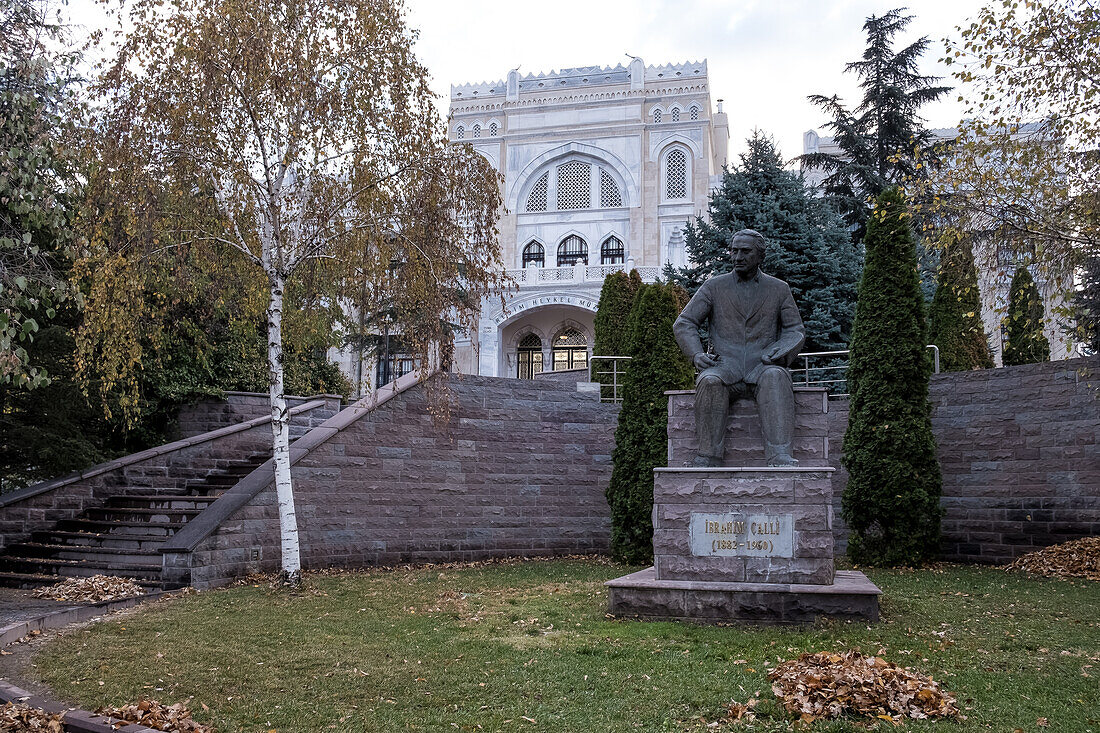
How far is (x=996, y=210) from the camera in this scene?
10.1m

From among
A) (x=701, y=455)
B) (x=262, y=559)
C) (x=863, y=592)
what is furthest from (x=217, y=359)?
(x=863, y=592)

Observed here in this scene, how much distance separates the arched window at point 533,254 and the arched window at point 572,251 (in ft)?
2.63

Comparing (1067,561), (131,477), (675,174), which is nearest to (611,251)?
(675,174)

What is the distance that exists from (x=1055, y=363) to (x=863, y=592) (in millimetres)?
7253

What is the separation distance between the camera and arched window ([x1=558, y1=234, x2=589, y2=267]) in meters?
36.7

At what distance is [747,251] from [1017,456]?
23.0ft

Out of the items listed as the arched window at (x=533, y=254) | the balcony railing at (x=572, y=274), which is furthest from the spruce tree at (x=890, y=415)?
the arched window at (x=533, y=254)

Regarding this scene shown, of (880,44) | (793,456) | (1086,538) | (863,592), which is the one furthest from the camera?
(880,44)

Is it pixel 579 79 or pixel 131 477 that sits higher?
pixel 579 79

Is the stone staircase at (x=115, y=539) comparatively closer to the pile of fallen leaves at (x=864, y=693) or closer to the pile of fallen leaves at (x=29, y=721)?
the pile of fallen leaves at (x=29, y=721)

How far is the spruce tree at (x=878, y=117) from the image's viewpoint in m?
25.0

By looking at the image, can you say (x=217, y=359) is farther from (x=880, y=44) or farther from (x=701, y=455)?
(x=880, y=44)

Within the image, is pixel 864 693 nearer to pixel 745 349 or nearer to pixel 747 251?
pixel 745 349

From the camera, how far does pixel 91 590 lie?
922cm
